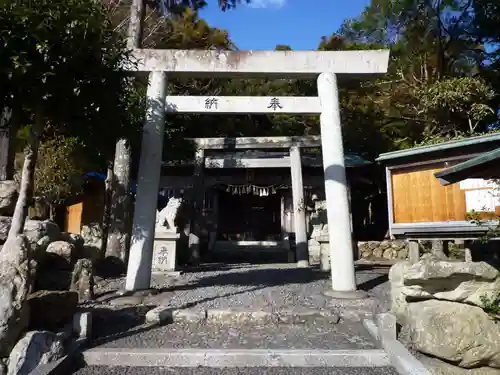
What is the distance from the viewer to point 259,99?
7516 millimetres

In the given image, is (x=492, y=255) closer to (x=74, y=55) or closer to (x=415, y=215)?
(x=415, y=215)

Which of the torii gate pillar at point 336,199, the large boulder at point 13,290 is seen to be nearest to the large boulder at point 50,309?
the large boulder at point 13,290

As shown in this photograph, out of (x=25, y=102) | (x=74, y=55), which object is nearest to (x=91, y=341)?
(x=25, y=102)

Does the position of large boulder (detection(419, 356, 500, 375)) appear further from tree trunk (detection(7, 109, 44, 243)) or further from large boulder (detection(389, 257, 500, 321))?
tree trunk (detection(7, 109, 44, 243))

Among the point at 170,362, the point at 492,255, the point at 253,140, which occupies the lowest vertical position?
the point at 170,362

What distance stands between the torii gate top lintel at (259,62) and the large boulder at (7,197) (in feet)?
10.6

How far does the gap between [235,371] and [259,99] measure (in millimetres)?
5053

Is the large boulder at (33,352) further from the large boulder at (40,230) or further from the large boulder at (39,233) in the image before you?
the large boulder at (40,230)

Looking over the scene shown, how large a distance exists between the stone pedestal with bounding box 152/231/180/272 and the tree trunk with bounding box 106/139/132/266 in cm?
78

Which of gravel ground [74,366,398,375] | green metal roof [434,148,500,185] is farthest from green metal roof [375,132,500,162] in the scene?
gravel ground [74,366,398,375]

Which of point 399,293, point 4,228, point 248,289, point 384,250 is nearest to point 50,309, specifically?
point 4,228

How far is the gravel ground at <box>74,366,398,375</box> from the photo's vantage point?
396 cm

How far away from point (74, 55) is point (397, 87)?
37.9ft

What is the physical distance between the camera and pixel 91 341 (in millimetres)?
4633
